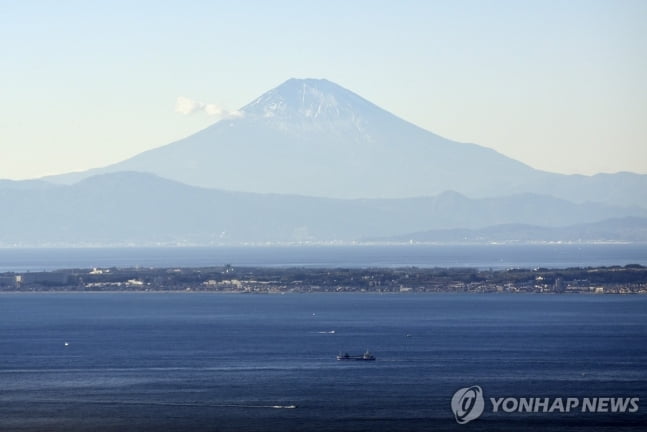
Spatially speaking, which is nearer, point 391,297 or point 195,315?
point 195,315

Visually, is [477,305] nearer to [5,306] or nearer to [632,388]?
[5,306]

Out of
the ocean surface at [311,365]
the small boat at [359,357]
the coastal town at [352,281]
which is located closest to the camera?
the ocean surface at [311,365]

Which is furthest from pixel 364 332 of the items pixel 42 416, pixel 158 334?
pixel 42 416

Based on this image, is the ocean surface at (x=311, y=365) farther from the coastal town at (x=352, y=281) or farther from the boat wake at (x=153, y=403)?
the coastal town at (x=352, y=281)

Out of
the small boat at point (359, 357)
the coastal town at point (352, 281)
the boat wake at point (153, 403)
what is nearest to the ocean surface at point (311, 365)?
the boat wake at point (153, 403)

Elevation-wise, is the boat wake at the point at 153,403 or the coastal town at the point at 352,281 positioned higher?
the coastal town at the point at 352,281

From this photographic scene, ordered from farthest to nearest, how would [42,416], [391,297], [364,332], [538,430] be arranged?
1. [391,297]
2. [364,332]
3. [42,416]
4. [538,430]

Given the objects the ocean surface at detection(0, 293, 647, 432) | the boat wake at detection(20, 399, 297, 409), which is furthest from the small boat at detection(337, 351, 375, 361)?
the boat wake at detection(20, 399, 297, 409)
